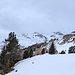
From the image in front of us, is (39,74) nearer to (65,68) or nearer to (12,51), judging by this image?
(65,68)

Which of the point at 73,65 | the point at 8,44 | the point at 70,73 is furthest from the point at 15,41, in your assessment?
the point at 70,73

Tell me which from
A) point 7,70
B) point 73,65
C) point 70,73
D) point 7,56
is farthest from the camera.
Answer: point 7,56

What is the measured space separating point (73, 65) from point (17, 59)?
27.4 meters

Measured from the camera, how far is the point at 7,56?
5862cm

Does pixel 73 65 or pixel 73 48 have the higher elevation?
pixel 73 48

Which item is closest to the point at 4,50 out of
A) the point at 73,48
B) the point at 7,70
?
the point at 7,70

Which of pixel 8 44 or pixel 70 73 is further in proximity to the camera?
pixel 8 44

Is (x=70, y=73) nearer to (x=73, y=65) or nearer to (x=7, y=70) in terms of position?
(x=73, y=65)

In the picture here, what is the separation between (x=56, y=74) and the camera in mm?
Result: 32094

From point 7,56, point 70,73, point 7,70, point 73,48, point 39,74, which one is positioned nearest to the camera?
point 70,73

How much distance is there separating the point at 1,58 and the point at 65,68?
2766cm

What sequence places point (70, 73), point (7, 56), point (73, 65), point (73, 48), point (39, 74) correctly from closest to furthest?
1. point (70, 73)
2. point (39, 74)
3. point (73, 65)
4. point (7, 56)
5. point (73, 48)

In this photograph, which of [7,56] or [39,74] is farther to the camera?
[7,56]

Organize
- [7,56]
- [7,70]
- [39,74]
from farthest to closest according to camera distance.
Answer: [7,56] → [7,70] → [39,74]
